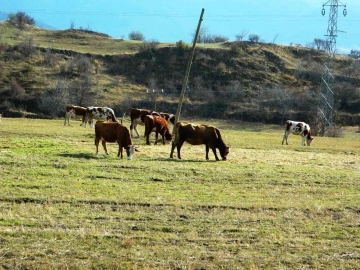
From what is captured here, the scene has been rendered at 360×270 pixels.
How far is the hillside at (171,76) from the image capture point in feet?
279

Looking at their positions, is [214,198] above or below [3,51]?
below

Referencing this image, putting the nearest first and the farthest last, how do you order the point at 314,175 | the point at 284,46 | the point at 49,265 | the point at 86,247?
the point at 49,265, the point at 86,247, the point at 314,175, the point at 284,46

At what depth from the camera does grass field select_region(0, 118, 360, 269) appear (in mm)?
9867

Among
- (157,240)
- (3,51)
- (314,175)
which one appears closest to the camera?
(157,240)

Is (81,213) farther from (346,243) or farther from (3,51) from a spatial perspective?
(3,51)

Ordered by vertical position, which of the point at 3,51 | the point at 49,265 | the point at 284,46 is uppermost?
the point at 284,46

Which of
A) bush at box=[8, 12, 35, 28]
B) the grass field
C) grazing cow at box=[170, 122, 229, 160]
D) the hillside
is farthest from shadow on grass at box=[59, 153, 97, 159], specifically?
bush at box=[8, 12, 35, 28]

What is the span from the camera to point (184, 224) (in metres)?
12.3

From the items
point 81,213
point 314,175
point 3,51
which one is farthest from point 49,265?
point 3,51

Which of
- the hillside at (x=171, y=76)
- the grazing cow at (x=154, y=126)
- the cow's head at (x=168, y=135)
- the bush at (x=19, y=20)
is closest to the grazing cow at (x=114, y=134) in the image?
the grazing cow at (x=154, y=126)

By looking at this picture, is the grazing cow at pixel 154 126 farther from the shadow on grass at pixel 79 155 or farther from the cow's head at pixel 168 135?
the shadow on grass at pixel 79 155

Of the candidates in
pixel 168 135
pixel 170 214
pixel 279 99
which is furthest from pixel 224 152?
pixel 279 99

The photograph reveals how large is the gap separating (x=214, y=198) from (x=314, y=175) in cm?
689

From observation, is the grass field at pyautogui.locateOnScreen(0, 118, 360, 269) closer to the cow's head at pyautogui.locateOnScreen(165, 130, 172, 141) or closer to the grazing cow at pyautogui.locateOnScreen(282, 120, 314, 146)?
the cow's head at pyautogui.locateOnScreen(165, 130, 172, 141)
